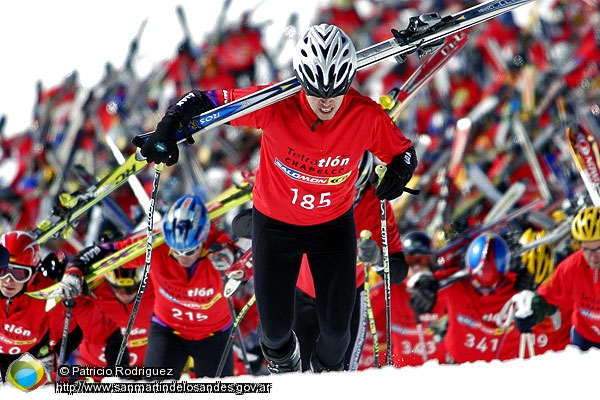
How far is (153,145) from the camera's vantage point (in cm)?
481

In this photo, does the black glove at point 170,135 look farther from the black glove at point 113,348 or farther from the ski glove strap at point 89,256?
the black glove at point 113,348

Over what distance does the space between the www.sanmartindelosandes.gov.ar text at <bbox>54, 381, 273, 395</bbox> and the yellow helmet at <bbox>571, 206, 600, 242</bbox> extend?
10.7ft

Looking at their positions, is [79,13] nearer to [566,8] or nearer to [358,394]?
[566,8]

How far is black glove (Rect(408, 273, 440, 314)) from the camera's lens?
289 inches

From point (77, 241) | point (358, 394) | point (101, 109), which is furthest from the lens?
point (101, 109)

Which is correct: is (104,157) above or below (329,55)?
below

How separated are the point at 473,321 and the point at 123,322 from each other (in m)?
2.91

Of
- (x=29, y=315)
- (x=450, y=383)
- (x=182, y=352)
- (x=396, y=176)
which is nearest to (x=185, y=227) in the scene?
(x=182, y=352)

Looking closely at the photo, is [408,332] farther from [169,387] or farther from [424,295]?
[169,387]

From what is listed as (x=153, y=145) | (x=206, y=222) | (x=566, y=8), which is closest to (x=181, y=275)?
(x=206, y=222)

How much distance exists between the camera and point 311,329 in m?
6.10

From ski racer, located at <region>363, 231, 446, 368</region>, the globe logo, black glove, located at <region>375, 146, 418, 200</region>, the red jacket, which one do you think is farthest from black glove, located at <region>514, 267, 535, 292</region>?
the globe logo

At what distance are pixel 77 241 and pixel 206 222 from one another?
363 centimetres

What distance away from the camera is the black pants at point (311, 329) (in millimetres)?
6059
